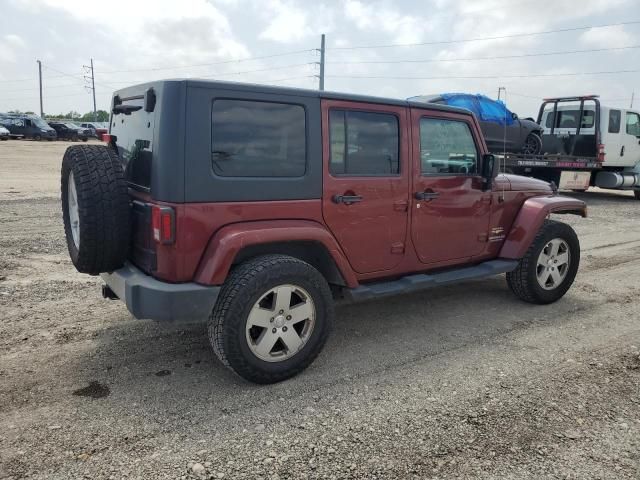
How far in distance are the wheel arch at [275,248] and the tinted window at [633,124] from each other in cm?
1488

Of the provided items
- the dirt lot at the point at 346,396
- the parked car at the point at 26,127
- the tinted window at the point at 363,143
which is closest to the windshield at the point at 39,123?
the parked car at the point at 26,127

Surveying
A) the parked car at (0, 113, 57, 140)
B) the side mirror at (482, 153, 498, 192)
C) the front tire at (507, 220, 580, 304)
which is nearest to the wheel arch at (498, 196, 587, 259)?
the front tire at (507, 220, 580, 304)

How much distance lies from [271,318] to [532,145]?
12387 millimetres

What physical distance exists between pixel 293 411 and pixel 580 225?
29.1ft

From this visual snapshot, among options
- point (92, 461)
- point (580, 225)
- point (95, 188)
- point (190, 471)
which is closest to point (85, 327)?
point (95, 188)

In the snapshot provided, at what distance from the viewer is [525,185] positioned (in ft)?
16.4

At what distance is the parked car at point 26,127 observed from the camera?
35750 millimetres

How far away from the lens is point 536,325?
449 centimetres

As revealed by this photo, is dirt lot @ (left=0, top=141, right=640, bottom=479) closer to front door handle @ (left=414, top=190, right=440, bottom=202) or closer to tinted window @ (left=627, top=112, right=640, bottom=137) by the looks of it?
front door handle @ (left=414, top=190, right=440, bottom=202)

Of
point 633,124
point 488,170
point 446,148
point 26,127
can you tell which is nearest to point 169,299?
point 446,148

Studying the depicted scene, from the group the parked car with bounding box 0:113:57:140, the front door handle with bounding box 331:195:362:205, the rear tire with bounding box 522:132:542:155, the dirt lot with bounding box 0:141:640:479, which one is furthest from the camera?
the parked car with bounding box 0:113:57:140

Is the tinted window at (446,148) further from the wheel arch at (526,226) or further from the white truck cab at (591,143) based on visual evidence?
the white truck cab at (591,143)

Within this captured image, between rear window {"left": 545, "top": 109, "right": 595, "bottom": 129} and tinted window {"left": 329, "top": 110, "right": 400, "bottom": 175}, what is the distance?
12.9 metres

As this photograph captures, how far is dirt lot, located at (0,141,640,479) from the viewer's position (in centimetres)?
255
